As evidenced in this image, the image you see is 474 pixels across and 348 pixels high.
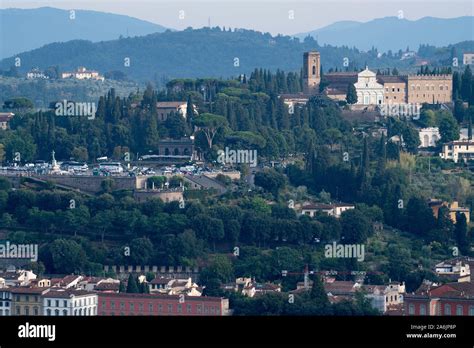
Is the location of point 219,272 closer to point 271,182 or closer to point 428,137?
point 271,182

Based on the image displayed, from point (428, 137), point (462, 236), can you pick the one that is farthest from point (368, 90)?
point (462, 236)

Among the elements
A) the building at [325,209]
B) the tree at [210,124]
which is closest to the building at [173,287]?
the building at [325,209]

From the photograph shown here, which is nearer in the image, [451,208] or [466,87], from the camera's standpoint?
[451,208]

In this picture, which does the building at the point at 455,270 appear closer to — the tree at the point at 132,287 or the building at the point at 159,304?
the building at the point at 159,304

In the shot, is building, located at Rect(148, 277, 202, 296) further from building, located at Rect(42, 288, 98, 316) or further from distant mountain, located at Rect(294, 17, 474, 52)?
distant mountain, located at Rect(294, 17, 474, 52)

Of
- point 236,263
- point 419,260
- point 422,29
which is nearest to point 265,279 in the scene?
point 236,263

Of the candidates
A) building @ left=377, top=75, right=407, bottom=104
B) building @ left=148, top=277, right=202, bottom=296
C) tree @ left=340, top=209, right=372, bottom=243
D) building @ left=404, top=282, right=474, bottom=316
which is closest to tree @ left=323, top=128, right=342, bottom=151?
building @ left=377, top=75, right=407, bottom=104

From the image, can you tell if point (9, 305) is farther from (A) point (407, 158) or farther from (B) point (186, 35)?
(B) point (186, 35)
